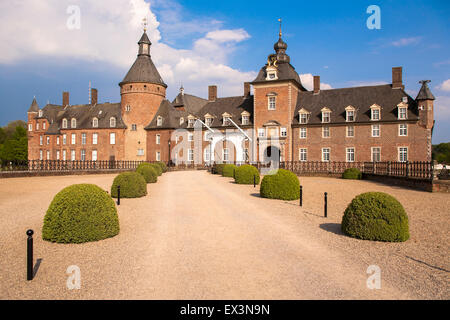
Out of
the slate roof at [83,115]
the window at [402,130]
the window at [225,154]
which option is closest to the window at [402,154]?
the window at [402,130]

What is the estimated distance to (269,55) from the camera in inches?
1724

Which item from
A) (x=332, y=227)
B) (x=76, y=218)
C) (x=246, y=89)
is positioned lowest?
(x=332, y=227)

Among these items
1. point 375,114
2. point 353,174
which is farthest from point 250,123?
point 353,174

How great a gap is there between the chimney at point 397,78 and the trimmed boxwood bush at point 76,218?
39902 mm

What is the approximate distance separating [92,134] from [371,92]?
41973mm

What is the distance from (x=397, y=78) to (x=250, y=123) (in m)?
18.5

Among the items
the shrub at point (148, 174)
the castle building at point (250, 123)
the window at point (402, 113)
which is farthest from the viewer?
the castle building at point (250, 123)

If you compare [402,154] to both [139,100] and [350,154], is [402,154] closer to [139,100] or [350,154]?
[350,154]

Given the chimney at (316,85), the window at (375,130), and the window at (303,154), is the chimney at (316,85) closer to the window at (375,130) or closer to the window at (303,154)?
the window at (303,154)

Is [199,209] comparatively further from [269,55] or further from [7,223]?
[269,55]

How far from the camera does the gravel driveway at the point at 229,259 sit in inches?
189

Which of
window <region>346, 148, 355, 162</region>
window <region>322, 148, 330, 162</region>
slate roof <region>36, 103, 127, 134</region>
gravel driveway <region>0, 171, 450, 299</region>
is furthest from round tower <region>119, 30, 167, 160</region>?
gravel driveway <region>0, 171, 450, 299</region>

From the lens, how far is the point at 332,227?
30.1 ft
